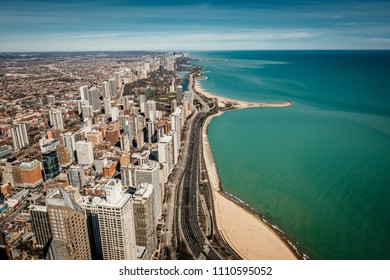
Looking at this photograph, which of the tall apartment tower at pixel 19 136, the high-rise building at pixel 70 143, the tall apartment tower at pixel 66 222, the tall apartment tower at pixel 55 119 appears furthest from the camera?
the tall apartment tower at pixel 55 119

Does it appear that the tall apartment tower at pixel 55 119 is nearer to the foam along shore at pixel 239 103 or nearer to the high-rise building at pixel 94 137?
the high-rise building at pixel 94 137

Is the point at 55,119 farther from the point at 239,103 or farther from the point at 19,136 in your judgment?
the point at 239,103

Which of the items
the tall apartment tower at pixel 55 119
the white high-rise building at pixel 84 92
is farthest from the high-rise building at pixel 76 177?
the white high-rise building at pixel 84 92

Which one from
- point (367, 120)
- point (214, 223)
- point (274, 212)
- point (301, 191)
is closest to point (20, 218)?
point (214, 223)

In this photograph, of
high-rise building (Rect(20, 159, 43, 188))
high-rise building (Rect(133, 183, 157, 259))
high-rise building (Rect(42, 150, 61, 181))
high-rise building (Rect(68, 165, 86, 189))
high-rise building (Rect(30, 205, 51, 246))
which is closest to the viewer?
high-rise building (Rect(133, 183, 157, 259))

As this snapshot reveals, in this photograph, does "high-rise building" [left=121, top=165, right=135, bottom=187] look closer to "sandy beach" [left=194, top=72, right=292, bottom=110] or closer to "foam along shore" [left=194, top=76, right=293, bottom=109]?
"sandy beach" [left=194, top=72, right=292, bottom=110]

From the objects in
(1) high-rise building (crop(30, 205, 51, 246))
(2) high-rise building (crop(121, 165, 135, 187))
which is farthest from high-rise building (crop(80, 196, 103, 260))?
(2) high-rise building (crop(121, 165, 135, 187))
